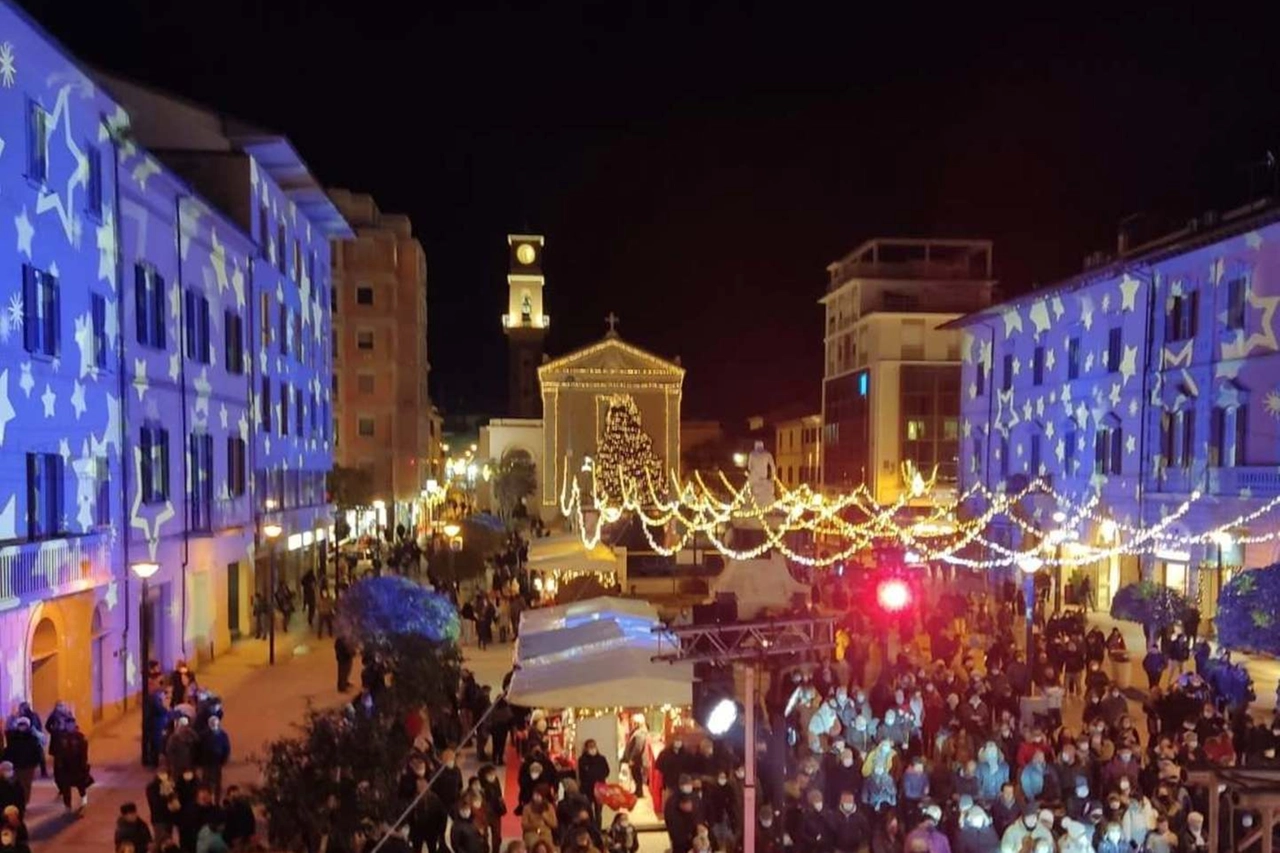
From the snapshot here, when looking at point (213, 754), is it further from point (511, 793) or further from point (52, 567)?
point (52, 567)

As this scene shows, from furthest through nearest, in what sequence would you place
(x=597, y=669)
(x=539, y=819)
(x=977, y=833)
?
(x=597, y=669) < (x=977, y=833) < (x=539, y=819)

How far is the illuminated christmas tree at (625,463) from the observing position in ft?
188

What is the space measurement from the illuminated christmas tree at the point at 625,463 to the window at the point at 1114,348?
91.0ft

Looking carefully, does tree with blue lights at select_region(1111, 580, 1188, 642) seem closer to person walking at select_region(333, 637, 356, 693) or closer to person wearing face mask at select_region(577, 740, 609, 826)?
person wearing face mask at select_region(577, 740, 609, 826)

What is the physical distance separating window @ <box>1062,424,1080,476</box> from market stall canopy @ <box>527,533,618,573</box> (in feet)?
48.2

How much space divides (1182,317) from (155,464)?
2447 cm

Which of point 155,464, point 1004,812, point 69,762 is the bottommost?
point 1004,812

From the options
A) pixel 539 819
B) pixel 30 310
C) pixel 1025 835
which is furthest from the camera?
pixel 30 310

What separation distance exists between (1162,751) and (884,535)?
19864 mm

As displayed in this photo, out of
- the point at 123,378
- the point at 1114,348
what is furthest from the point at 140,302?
the point at 1114,348

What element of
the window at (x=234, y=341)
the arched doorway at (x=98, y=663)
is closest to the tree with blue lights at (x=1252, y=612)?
the arched doorway at (x=98, y=663)

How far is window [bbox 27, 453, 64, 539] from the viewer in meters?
16.0

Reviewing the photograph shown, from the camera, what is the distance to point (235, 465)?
85.5 feet

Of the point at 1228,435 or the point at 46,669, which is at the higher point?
the point at 1228,435
